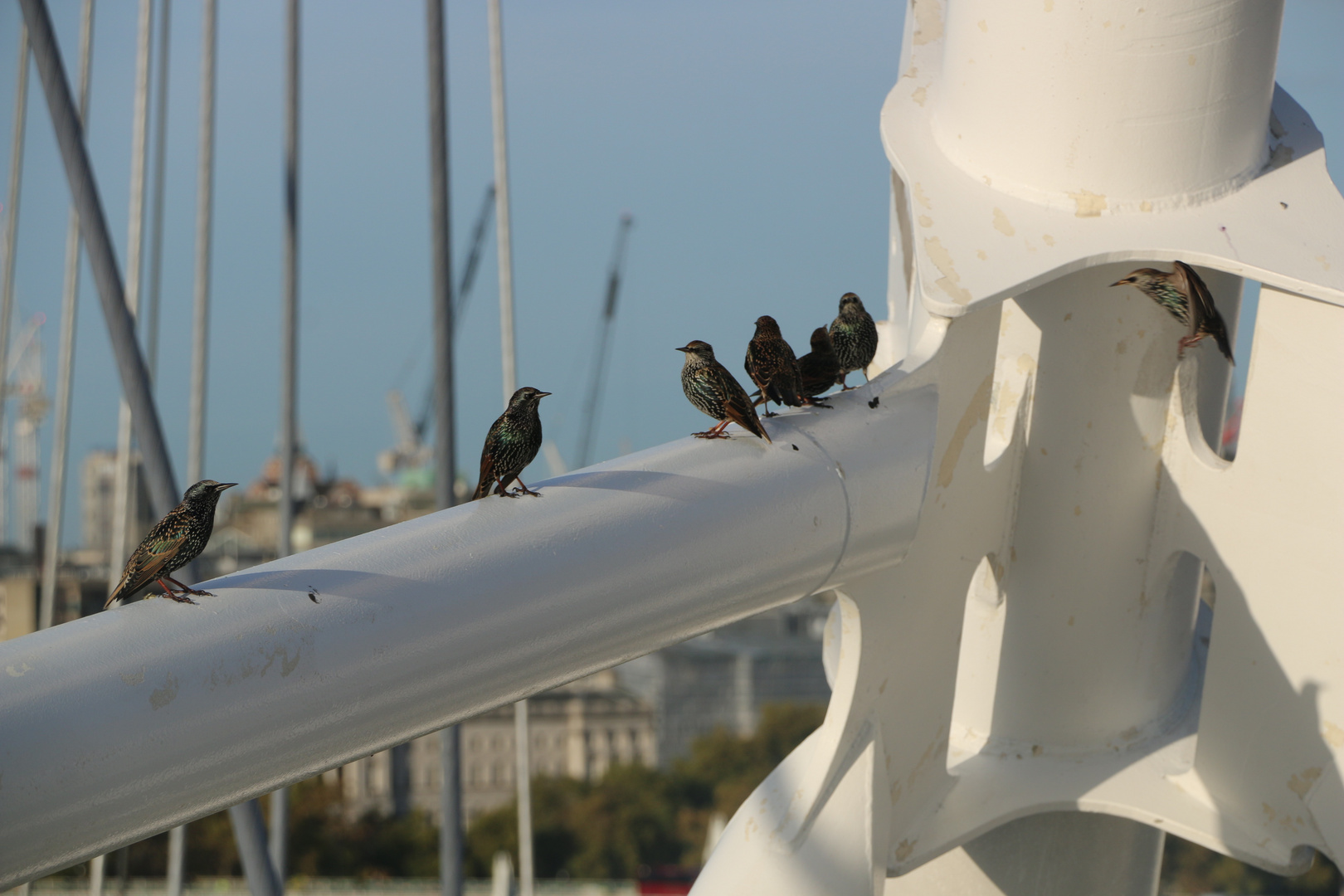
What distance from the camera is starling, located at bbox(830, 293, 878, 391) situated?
3.59 meters

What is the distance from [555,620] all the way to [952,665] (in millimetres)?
1621

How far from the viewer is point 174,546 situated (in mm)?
2453

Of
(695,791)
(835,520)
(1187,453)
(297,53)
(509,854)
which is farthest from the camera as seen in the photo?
(695,791)

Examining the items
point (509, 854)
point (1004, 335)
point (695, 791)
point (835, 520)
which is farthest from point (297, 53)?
point (695, 791)

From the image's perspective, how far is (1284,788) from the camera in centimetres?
396

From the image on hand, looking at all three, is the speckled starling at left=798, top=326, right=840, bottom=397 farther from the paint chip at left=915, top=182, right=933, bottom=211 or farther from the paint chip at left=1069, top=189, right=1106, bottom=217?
the paint chip at left=1069, top=189, right=1106, bottom=217

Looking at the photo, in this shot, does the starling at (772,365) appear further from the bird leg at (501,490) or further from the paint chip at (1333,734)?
the paint chip at (1333,734)

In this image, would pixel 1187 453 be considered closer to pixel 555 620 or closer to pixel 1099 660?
pixel 1099 660

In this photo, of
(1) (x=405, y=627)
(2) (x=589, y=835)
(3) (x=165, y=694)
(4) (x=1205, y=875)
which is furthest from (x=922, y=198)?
(2) (x=589, y=835)

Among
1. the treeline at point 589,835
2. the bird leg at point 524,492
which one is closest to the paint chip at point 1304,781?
the bird leg at point 524,492

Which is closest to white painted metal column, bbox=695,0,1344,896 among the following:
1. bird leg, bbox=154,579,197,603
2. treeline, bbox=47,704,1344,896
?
bird leg, bbox=154,579,197,603

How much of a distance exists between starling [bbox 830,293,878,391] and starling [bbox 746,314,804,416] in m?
0.25

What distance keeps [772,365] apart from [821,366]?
0.36 metres

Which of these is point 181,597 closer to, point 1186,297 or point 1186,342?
point 1186,297
